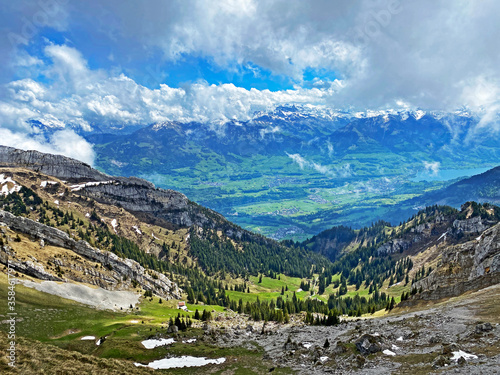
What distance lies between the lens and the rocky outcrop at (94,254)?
133375mm

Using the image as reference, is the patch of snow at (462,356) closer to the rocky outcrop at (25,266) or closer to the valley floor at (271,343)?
the valley floor at (271,343)

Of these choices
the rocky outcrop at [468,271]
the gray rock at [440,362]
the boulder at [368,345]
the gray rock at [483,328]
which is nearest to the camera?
the gray rock at [440,362]

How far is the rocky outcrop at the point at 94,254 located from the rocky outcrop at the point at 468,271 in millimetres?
123465

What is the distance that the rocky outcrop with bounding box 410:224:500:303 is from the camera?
271 feet

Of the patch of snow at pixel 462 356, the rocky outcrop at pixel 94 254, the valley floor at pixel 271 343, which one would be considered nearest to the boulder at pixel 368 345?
→ the valley floor at pixel 271 343

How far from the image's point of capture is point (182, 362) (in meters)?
65.0

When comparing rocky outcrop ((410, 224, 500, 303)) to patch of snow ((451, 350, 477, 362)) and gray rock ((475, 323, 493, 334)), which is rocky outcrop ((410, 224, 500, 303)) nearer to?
gray rock ((475, 323, 493, 334))

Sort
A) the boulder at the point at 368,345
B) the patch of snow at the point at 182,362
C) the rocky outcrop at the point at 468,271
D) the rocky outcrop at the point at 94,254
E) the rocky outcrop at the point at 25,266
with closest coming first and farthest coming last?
1. the boulder at the point at 368,345
2. the patch of snow at the point at 182,362
3. the rocky outcrop at the point at 468,271
4. the rocky outcrop at the point at 25,266
5. the rocky outcrop at the point at 94,254

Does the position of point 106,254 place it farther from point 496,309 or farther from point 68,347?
point 496,309

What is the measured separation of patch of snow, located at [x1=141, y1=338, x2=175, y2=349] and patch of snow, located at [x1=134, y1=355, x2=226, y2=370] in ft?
27.9

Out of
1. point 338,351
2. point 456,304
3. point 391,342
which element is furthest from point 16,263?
point 456,304

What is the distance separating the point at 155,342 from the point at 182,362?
14.3m

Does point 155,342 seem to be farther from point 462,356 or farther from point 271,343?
point 462,356

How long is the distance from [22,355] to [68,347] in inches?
Result: 1784
